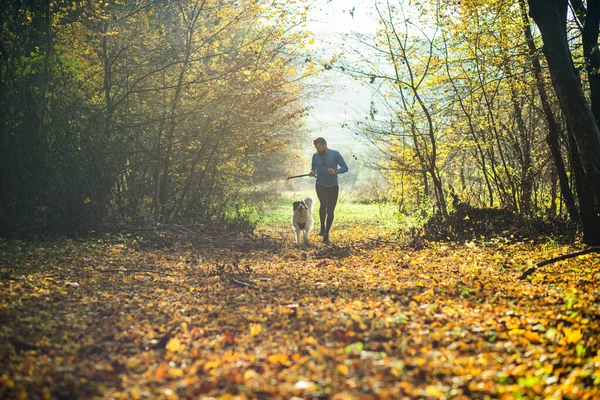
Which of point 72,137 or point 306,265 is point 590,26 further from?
point 72,137

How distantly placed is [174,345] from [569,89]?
675cm

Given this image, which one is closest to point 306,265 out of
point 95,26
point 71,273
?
point 71,273

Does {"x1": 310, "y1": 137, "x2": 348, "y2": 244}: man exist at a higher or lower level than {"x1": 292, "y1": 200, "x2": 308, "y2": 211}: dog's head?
higher

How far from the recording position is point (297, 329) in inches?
198

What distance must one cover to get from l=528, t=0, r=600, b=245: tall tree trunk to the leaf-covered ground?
154 cm

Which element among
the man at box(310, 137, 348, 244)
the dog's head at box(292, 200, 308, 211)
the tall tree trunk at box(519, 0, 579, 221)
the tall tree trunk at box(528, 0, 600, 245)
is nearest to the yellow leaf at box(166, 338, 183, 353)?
the tall tree trunk at box(528, 0, 600, 245)

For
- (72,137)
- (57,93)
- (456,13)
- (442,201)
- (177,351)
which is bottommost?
(177,351)

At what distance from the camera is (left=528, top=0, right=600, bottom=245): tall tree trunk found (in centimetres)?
762

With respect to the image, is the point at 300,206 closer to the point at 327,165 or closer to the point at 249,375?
the point at 327,165

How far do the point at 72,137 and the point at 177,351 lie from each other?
7437 mm

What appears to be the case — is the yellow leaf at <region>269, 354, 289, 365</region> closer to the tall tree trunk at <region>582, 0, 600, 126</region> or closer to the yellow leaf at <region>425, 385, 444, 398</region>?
the yellow leaf at <region>425, 385, 444, 398</region>

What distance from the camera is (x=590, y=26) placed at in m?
8.48

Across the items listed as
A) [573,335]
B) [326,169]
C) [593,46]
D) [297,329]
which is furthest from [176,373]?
[326,169]

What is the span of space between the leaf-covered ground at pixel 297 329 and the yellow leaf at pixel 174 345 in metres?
0.01
